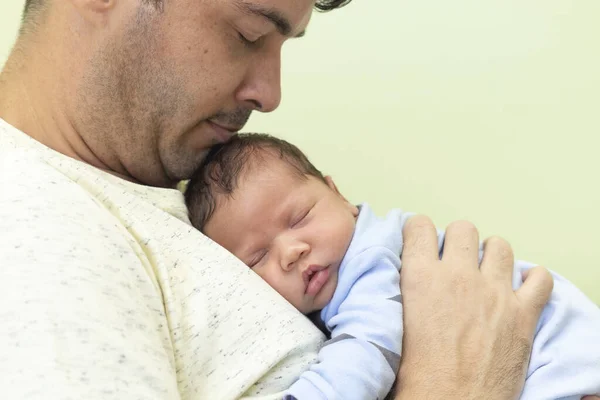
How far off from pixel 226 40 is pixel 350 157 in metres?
0.91

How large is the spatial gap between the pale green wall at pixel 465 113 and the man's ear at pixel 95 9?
3.14 feet

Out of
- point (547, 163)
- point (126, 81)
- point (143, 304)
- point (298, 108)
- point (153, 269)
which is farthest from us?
point (298, 108)

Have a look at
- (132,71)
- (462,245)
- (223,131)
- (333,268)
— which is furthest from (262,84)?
(462,245)

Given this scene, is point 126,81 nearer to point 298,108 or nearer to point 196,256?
point 196,256

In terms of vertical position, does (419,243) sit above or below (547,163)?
below

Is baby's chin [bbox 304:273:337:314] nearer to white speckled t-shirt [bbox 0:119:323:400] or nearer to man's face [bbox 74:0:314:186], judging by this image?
white speckled t-shirt [bbox 0:119:323:400]

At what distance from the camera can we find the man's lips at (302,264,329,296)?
106 centimetres

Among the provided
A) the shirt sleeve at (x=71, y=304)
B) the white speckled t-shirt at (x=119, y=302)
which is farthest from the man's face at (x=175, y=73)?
the shirt sleeve at (x=71, y=304)

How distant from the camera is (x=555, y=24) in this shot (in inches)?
73.1

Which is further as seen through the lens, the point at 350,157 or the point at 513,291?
the point at 350,157

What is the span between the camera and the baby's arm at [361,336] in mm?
869

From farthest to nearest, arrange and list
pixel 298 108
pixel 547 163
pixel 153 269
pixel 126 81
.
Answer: pixel 298 108 → pixel 547 163 → pixel 126 81 → pixel 153 269

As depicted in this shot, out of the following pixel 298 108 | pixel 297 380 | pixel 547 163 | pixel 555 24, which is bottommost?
pixel 297 380

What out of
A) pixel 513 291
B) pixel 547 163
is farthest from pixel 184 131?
pixel 547 163
